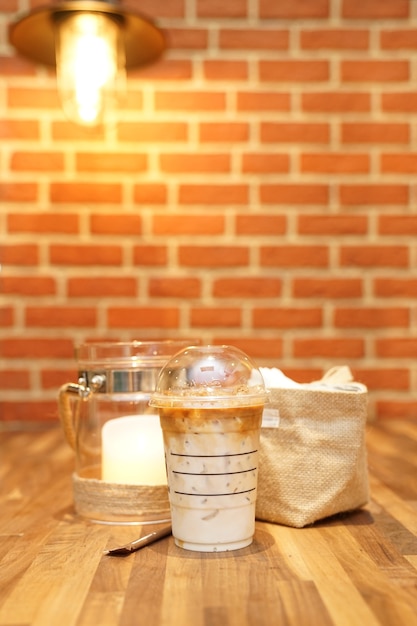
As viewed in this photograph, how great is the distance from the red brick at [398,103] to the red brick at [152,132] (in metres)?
0.51

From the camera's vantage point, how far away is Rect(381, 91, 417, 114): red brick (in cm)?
193

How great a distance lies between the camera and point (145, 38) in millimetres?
1556

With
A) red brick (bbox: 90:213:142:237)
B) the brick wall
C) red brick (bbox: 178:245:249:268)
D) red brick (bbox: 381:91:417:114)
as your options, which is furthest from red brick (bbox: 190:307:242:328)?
red brick (bbox: 381:91:417:114)

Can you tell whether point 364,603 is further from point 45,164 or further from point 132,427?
point 45,164

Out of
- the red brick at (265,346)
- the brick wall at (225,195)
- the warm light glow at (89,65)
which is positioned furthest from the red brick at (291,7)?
the red brick at (265,346)

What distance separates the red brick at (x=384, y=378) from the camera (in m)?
1.93

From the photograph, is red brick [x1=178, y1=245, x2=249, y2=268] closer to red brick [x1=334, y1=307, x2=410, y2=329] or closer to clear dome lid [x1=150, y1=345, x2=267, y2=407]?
red brick [x1=334, y1=307, x2=410, y2=329]

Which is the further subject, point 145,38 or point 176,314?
point 176,314

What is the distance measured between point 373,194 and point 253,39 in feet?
1.61

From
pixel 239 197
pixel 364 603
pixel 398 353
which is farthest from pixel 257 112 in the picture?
pixel 364 603

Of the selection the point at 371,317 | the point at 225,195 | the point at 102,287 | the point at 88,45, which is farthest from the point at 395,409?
the point at 88,45

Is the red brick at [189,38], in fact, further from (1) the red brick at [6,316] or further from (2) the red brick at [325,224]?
(1) the red brick at [6,316]

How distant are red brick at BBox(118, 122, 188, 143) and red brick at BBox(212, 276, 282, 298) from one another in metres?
0.38

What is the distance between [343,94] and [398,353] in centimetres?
Answer: 67
